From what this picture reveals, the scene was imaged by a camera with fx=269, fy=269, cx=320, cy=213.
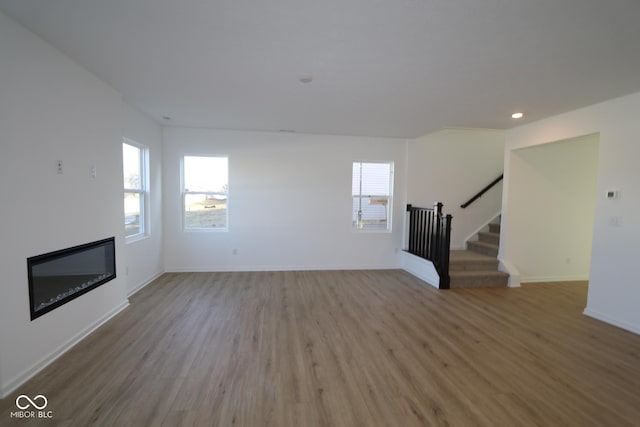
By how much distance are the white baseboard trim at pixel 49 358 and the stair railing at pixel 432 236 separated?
4.42m

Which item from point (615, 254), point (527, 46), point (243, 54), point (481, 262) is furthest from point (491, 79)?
point (481, 262)

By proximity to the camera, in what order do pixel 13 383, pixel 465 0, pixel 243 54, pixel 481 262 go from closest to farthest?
pixel 465 0
pixel 13 383
pixel 243 54
pixel 481 262

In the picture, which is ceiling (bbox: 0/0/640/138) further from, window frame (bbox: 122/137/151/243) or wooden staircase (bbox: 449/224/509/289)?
wooden staircase (bbox: 449/224/509/289)

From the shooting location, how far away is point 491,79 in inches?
102

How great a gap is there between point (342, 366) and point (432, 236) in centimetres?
304

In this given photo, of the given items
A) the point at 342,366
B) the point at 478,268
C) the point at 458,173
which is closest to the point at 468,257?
the point at 478,268

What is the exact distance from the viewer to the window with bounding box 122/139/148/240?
147 inches

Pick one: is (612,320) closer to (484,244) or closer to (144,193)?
(484,244)

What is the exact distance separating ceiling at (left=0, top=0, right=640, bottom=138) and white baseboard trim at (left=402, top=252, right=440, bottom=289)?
2.48 m

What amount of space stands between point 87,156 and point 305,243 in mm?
3401

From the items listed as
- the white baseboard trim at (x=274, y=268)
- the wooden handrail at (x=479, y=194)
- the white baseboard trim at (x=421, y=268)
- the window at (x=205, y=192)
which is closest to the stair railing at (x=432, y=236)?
the white baseboard trim at (x=421, y=268)

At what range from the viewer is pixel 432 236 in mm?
4562

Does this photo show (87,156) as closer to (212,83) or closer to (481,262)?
(212,83)

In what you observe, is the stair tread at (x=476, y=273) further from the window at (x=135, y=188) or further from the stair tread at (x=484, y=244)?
the window at (x=135, y=188)
